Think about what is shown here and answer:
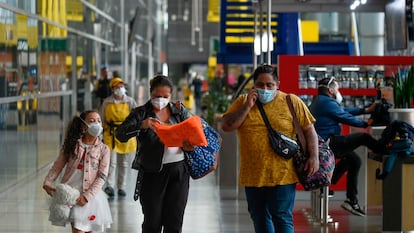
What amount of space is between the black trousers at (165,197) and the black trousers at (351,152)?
10.7 feet

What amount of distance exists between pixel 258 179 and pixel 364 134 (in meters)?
3.76

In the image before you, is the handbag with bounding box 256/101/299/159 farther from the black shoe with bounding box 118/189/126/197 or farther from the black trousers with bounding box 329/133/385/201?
the black shoe with bounding box 118/189/126/197

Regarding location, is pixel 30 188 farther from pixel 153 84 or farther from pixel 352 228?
pixel 153 84

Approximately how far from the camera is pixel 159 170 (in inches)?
295

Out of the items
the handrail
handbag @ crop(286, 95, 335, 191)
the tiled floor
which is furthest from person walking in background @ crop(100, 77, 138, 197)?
handbag @ crop(286, 95, 335, 191)

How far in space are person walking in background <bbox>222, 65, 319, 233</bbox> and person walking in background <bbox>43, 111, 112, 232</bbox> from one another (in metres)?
1.04

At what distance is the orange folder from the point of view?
23.9 feet

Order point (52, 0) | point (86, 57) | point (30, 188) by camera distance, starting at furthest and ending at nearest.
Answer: point (86, 57)
point (52, 0)
point (30, 188)

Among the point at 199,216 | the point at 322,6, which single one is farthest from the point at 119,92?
the point at 322,6

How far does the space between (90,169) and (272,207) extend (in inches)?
56.9

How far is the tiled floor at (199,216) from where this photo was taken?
10.9 m

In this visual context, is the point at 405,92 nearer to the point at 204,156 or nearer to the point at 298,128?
the point at 298,128

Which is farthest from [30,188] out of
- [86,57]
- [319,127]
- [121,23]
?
[121,23]

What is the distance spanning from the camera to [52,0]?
20547 mm
